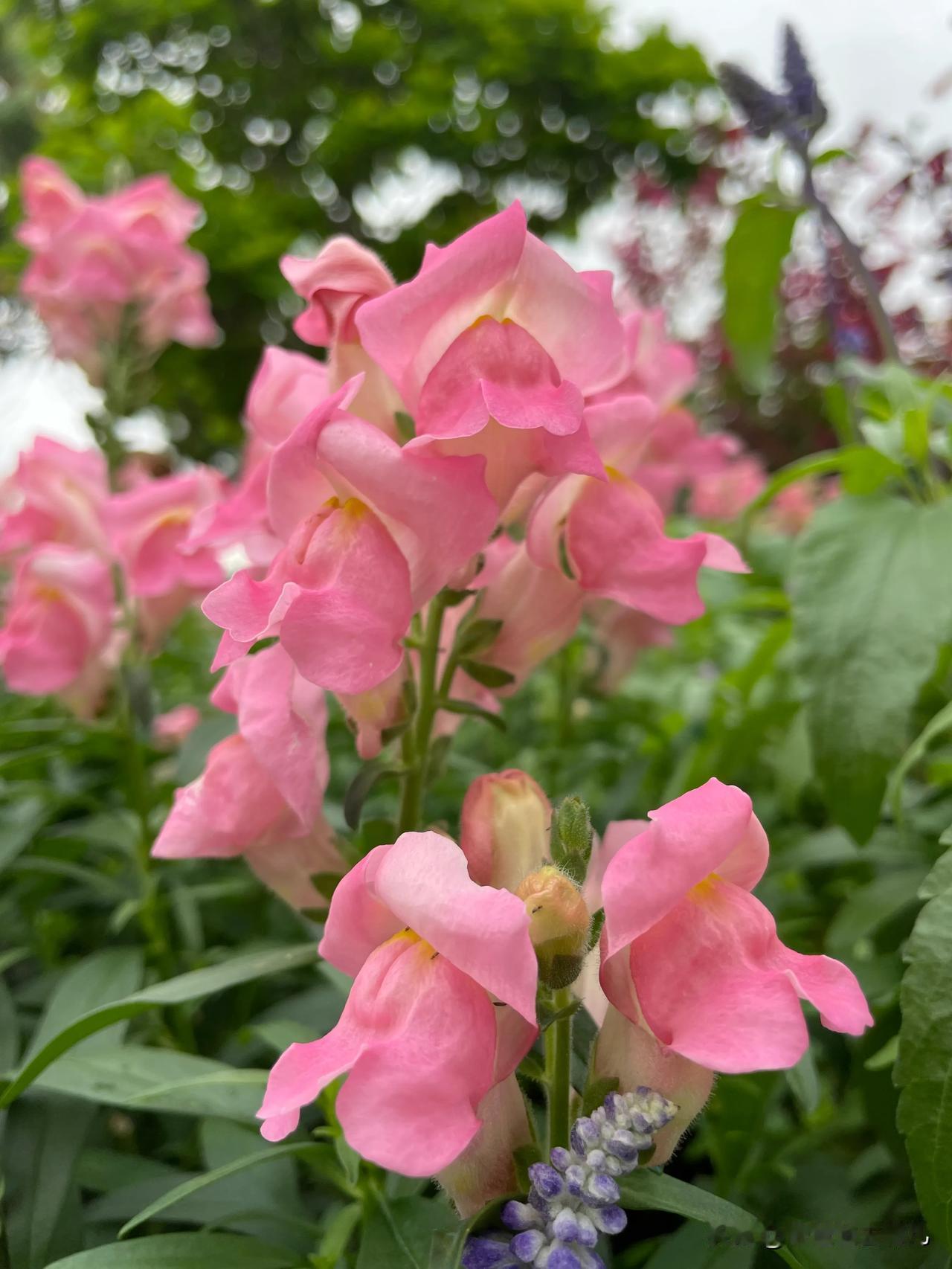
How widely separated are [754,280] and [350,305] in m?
0.58

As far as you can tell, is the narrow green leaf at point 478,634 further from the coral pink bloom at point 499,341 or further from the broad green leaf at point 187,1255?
the broad green leaf at point 187,1255

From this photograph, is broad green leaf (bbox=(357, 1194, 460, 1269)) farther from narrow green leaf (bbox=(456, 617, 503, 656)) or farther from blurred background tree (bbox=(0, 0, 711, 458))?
blurred background tree (bbox=(0, 0, 711, 458))

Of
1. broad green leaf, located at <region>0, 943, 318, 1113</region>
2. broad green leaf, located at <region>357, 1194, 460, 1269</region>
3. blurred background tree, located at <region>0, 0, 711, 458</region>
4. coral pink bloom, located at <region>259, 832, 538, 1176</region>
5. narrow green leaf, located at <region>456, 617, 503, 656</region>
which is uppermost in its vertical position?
blurred background tree, located at <region>0, 0, 711, 458</region>

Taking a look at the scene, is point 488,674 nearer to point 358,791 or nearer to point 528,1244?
point 358,791

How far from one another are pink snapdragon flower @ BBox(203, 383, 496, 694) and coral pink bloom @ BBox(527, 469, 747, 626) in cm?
8

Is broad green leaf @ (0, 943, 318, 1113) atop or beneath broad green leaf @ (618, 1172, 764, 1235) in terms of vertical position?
beneath

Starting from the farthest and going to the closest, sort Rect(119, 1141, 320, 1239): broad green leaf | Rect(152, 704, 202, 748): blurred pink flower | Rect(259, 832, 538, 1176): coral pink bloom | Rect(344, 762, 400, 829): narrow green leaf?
Rect(152, 704, 202, 748): blurred pink flower, Rect(344, 762, 400, 829): narrow green leaf, Rect(119, 1141, 320, 1239): broad green leaf, Rect(259, 832, 538, 1176): coral pink bloom

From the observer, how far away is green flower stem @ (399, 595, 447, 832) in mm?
579

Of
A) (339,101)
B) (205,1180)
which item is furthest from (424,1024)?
(339,101)

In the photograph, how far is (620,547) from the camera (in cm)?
58

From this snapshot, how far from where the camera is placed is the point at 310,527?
49 centimetres

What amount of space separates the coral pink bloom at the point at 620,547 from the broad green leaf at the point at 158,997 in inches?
10.2

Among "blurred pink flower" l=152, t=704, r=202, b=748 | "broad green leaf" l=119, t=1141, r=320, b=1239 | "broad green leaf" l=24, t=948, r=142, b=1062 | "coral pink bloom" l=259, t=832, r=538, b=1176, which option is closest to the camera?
"coral pink bloom" l=259, t=832, r=538, b=1176

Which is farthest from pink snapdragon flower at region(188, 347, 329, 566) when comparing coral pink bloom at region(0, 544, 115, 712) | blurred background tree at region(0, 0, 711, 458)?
blurred background tree at region(0, 0, 711, 458)
